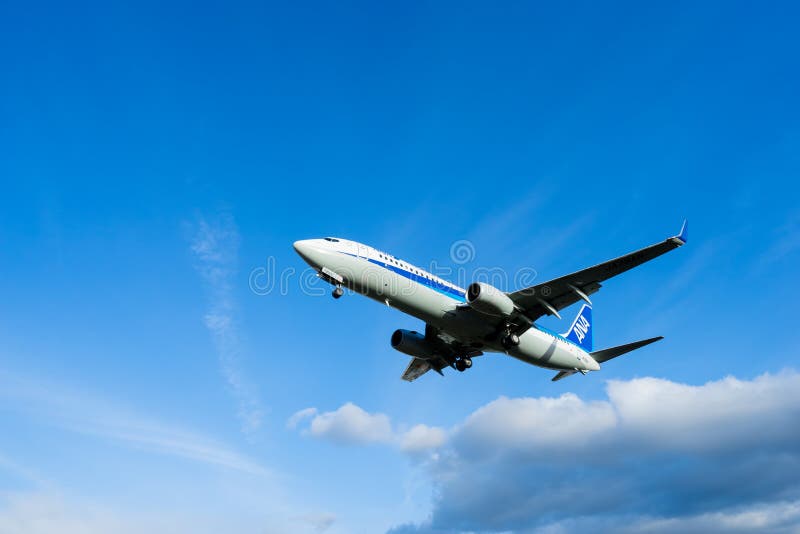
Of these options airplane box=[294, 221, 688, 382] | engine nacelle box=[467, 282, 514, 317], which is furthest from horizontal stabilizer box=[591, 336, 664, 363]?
engine nacelle box=[467, 282, 514, 317]

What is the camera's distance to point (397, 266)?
38062 mm

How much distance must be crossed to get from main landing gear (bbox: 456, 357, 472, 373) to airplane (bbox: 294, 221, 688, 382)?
102 centimetres

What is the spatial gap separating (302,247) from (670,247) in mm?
18948

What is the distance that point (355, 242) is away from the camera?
37.9 metres

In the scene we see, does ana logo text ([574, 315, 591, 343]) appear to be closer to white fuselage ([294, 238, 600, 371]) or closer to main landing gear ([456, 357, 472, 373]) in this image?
white fuselage ([294, 238, 600, 371])

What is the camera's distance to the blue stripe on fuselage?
37606mm

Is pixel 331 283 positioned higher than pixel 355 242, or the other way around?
pixel 355 242

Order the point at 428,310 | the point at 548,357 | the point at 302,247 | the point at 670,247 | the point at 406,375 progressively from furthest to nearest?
the point at 406,375 → the point at 548,357 → the point at 428,310 → the point at 302,247 → the point at 670,247

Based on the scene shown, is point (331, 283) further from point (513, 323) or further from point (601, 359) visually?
point (601, 359)

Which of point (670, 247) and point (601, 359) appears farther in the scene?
point (601, 359)

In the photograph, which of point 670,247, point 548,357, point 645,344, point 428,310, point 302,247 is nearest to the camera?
point 670,247

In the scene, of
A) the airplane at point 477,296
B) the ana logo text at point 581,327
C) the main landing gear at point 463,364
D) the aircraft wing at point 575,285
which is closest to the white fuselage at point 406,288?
the airplane at point 477,296

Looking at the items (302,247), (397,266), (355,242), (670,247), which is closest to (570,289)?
(670,247)

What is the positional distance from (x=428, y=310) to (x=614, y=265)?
1045 centimetres
